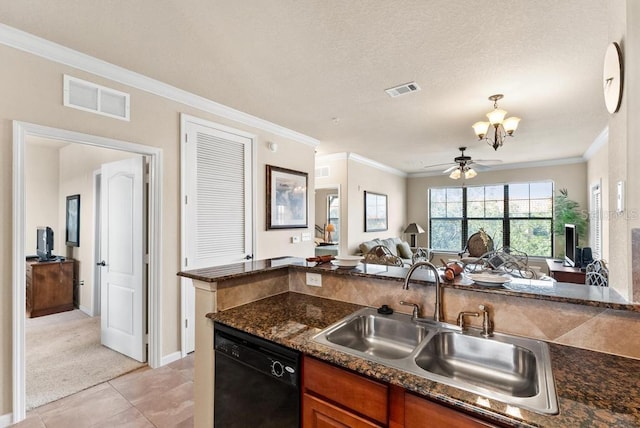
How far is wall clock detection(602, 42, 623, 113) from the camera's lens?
133 cm

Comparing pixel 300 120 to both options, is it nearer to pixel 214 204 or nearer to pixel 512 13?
pixel 214 204

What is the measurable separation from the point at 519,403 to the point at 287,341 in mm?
857

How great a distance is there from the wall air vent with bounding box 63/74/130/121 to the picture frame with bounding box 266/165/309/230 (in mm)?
1814

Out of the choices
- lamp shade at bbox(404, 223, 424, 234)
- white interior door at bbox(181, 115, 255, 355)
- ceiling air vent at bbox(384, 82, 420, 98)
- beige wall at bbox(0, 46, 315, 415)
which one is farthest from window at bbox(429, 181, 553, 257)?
white interior door at bbox(181, 115, 255, 355)

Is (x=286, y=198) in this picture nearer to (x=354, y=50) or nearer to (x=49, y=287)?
(x=354, y=50)

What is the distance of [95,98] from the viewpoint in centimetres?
250

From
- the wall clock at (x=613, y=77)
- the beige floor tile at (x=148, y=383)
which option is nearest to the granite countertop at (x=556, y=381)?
the wall clock at (x=613, y=77)

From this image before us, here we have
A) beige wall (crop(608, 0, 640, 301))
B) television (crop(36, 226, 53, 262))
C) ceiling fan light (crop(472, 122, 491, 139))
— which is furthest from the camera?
television (crop(36, 226, 53, 262))

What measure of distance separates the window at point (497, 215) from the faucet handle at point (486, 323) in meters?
6.74

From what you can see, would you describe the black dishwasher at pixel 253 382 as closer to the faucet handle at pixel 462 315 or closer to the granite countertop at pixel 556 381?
the granite countertop at pixel 556 381

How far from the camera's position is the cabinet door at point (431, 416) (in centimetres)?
92

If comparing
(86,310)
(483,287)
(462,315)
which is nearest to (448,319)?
(462,315)

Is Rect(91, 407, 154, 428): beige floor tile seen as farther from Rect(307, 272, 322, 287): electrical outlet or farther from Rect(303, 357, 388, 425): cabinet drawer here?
Rect(303, 357, 388, 425): cabinet drawer

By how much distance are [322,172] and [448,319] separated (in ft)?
16.3
